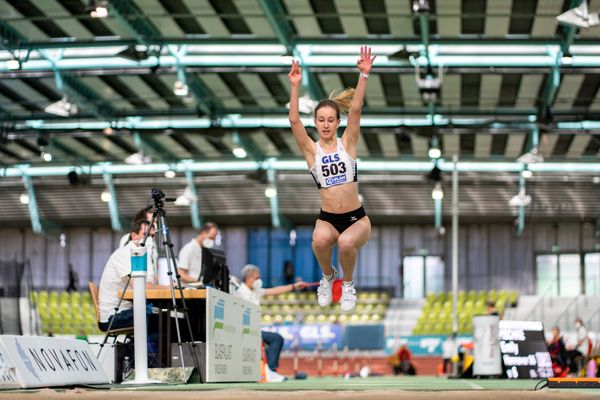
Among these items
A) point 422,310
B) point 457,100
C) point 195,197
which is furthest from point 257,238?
point 457,100

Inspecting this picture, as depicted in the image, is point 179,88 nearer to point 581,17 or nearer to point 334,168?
point 581,17

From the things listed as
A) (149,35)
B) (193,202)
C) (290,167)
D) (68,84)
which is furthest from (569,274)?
(149,35)

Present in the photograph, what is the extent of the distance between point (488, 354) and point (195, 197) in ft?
71.7

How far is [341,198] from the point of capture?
7.37 metres

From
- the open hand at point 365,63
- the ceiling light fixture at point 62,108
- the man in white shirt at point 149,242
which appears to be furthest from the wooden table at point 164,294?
the ceiling light fixture at point 62,108

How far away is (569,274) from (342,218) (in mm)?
30055

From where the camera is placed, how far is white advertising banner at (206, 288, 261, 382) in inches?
342

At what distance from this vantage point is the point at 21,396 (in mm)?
4414

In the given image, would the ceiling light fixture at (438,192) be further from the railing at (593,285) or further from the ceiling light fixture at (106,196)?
the ceiling light fixture at (106,196)

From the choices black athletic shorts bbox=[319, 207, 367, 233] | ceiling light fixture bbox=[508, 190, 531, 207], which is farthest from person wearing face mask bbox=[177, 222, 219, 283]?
ceiling light fixture bbox=[508, 190, 531, 207]

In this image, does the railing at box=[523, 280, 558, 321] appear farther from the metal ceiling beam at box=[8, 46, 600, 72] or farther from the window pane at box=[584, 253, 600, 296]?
the metal ceiling beam at box=[8, 46, 600, 72]

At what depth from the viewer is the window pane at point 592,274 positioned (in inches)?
1246

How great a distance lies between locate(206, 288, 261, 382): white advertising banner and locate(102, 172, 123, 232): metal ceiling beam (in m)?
26.7

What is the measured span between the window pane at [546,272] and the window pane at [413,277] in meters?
4.38
